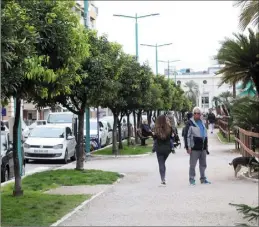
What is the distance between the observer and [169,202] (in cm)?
920

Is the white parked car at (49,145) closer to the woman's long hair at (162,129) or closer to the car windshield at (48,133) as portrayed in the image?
the car windshield at (48,133)

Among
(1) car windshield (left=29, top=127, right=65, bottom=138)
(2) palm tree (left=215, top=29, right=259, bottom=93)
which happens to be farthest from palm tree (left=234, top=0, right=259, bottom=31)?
(1) car windshield (left=29, top=127, right=65, bottom=138)

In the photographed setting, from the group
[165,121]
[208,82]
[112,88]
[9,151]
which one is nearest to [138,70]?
[112,88]

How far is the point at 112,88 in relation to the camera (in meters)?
15.1

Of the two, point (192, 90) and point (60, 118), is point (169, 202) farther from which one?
point (192, 90)

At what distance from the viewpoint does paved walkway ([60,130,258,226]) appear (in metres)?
7.59

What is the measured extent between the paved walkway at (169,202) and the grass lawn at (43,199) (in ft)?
1.25

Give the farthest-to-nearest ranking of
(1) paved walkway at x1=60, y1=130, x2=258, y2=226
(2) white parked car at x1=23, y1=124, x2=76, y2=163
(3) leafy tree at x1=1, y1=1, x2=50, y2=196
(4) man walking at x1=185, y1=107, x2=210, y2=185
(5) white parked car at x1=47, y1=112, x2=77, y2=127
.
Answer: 1. (5) white parked car at x1=47, y1=112, x2=77, y2=127
2. (2) white parked car at x1=23, y1=124, x2=76, y2=163
3. (4) man walking at x1=185, y1=107, x2=210, y2=185
4. (1) paved walkway at x1=60, y1=130, x2=258, y2=226
5. (3) leafy tree at x1=1, y1=1, x2=50, y2=196

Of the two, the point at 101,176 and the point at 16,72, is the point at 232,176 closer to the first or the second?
the point at 101,176

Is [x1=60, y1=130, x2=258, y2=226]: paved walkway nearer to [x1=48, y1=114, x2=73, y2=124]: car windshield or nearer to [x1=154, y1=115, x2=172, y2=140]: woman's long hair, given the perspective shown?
[x1=154, y1=115, x2=172, y2=140]: woman's long hair

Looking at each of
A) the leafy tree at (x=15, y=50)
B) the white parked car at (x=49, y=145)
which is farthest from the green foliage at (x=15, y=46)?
the white parked car at (x=49, y=145)

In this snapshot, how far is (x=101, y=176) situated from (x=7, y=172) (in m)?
2.83

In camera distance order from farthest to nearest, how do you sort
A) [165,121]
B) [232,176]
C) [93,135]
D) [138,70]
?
[93,135] → [138,70] → [232,176] → [165,121]

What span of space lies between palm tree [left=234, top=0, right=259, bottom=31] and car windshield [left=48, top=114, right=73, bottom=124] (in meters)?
18.9
